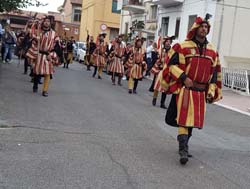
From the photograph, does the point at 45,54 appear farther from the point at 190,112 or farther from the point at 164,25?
the point at 164,25

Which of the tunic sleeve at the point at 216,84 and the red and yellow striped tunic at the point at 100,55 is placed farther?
the red and yellow striped tunic at the point at 100,55

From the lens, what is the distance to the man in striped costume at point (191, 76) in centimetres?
684

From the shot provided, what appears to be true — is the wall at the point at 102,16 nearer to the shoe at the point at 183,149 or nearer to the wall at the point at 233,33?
the wall at the point at 233,33

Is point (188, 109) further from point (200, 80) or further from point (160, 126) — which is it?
point (160, 126)

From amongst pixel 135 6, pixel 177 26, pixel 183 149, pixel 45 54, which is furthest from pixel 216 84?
pixel 135 6

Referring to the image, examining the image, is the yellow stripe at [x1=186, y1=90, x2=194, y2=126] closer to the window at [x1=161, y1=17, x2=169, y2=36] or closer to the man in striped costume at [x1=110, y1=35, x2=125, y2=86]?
the man in striped costume at [x1=110, y1=35, x2=125, y2=86]

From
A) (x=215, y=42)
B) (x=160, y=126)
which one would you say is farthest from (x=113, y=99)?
(x=215, y=42)

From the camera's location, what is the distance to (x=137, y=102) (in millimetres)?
13766

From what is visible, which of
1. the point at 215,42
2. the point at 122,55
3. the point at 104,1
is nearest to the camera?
the point at 122,55

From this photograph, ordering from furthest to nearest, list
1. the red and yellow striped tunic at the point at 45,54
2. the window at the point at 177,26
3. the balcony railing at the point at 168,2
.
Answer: the window at the point at 177,26
the balcony railing at the point at 168,2
the red and yellow striped tunic at the point at 45,54

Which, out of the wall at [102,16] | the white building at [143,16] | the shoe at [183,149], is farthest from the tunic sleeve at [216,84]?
the wall at [102,16]

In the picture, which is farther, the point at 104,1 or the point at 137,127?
the point at 104,1

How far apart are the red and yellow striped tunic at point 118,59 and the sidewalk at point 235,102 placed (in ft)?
12.7

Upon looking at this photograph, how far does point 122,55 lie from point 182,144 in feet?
38.7
